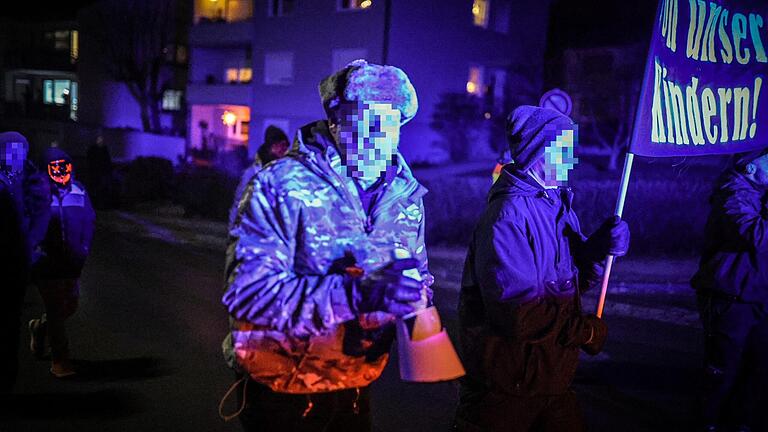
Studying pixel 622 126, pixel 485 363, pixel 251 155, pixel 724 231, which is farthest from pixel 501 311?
pixel 251 155

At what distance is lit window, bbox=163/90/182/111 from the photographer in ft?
126

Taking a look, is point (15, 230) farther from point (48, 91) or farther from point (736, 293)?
point (48, 91)

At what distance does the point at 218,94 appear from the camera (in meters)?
30.1

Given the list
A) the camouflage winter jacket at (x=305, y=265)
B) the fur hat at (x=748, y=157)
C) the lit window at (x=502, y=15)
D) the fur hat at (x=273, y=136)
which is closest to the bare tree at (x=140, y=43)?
the lit window at (x=502, y=15)

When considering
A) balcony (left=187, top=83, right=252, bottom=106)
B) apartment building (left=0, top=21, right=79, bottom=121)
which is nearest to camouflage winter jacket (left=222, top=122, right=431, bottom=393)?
balcony (left=187, top=83, right=252, bottom=106)

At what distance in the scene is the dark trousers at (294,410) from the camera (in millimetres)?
2297

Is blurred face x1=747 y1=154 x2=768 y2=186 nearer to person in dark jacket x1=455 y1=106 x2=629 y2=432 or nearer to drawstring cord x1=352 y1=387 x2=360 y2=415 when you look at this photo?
person in dark jacket x1=455 y1=106 x2=629 y2=432

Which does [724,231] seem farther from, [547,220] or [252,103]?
[252,103]

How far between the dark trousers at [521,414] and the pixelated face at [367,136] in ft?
4.00

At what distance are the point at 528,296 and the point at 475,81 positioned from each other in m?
23.8

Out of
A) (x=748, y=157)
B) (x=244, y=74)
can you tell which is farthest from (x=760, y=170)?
(x=244, y=74)

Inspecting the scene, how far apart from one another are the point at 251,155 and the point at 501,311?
26.1 meters

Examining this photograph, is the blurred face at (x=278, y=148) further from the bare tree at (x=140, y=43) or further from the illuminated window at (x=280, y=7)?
the bare tree at (x=140, y=43)

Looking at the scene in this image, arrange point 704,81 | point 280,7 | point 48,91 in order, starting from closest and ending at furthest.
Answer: point 704,81 < point 280,7 < point 48,91
